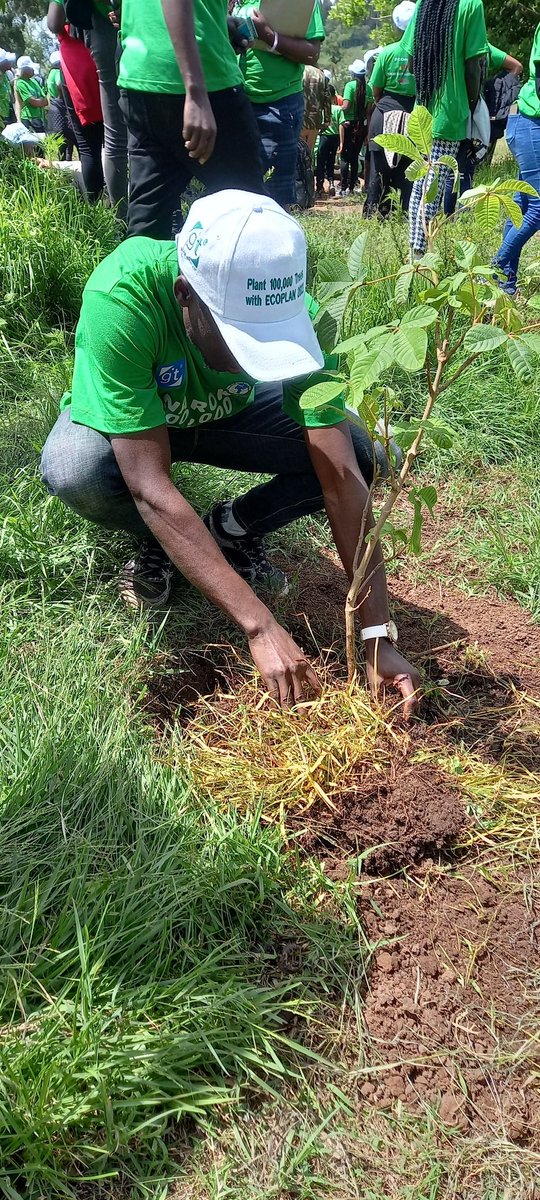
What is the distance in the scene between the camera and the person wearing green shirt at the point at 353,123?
971 cm

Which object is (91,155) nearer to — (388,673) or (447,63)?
(447,63)

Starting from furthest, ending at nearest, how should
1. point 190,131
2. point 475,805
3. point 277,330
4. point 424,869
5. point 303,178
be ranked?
point 303,178
point 190,131
point 475,805
point 424,869
point 277,330

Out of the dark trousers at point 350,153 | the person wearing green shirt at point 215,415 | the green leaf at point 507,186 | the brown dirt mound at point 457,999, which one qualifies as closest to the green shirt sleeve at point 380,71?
the dark trousers at point 350,153

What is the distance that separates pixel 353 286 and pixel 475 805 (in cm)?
106

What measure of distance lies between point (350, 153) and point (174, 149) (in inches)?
342

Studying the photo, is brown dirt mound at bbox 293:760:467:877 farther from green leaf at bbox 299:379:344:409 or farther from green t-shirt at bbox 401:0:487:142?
green t-shirt at bbox 401:0:487:142

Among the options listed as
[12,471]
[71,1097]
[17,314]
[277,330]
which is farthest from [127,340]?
[17,314]

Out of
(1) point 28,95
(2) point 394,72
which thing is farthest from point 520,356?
(1) point 28,95

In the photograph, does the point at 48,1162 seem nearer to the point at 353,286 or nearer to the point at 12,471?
the point at 353,286

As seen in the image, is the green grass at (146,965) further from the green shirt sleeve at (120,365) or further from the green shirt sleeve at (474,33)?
the green shirt sleeve at (474,33)

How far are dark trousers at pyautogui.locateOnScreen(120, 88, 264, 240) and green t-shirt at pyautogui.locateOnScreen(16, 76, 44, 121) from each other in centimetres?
792

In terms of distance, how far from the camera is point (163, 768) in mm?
1786

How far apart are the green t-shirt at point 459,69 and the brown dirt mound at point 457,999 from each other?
13.1ft

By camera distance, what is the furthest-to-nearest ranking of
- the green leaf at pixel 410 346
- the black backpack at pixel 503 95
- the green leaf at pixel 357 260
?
the black backpack at pixel 503 95 < the green leaf at pixel 357 260 < the green leaf at pixel 410 346
